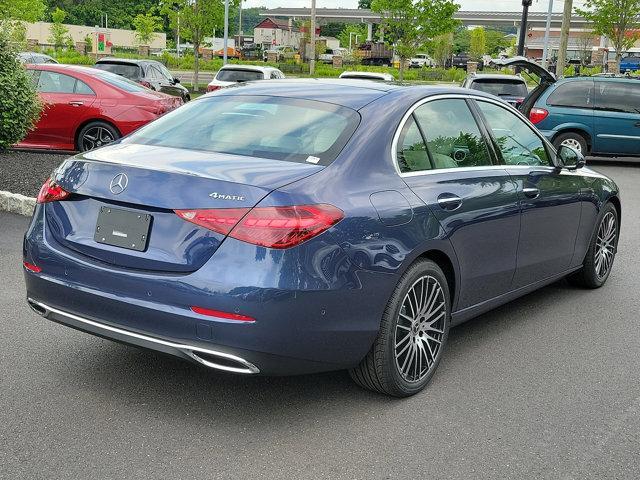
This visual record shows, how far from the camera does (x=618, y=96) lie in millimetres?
15727

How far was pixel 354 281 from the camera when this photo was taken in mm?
3764

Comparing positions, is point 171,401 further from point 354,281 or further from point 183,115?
point 183,115

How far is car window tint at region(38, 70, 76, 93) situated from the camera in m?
13.1

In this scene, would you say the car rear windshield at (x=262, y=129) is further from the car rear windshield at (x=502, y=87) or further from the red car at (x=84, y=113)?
the car rear windshield at (x=502, y=87)

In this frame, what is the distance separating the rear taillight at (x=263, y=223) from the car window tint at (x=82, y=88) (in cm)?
1006

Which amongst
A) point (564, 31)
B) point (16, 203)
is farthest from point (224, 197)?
point (564, 31)

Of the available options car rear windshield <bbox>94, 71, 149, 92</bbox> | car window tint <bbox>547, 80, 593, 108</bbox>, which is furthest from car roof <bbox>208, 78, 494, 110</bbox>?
car window tint <bbox>547, 80, 593, 108</bbox>

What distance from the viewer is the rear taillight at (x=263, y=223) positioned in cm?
352

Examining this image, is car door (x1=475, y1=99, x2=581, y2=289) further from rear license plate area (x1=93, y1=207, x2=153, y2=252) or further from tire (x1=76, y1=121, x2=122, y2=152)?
tire (x1=76, y1=121, x2=122, y2=152)

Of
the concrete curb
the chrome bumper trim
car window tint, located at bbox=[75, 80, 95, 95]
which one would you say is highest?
car window tint, located at bbox=[75, 80, 95, 95]

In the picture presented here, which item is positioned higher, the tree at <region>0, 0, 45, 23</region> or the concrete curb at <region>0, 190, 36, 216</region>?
the tree at <region>0, 0, 45, 23</region>

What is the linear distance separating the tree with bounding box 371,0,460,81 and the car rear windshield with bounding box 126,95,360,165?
113ft

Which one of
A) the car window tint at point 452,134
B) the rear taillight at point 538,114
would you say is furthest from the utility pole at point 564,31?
the car window tint at point 452,134

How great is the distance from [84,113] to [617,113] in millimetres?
9780
